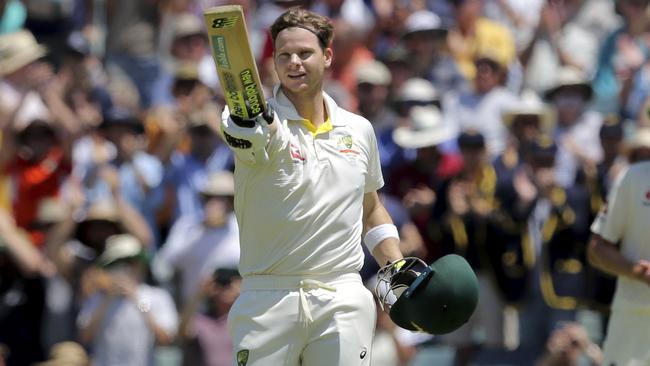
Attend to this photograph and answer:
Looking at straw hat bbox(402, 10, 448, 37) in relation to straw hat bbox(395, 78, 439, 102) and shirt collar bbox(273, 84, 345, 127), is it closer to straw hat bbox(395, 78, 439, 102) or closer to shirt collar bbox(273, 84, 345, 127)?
straw hat bbox(395, 78, 439, 102)

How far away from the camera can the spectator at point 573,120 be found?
12.2 meters

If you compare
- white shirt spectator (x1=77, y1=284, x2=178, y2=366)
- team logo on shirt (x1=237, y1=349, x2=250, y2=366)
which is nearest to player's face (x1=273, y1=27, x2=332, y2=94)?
team logo on shirt (x1=237, y1=349, x2=250, y2=366)

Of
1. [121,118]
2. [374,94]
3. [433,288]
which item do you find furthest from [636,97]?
[433,288]

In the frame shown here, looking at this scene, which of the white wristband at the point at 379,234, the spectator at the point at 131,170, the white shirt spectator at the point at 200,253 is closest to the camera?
the white wristband at the point at 379,234

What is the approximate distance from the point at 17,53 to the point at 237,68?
6.45 meters

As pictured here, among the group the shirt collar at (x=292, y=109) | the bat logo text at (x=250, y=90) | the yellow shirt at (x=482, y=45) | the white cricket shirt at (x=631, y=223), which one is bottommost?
the yellow shirt at (x=482, y=45)

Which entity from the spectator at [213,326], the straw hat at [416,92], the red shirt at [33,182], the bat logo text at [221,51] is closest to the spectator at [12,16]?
the red shirt at [33,182]

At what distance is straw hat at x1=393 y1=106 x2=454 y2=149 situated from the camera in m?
12.0

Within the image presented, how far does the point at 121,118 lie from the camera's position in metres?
12.1

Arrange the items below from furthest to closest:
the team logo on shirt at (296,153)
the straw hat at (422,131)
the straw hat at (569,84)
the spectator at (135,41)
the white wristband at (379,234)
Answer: the spectator at (135,41) < the straw hat at (569,84) < the straw hat at (422,131) < the white wristband at (379,234) < the team logo on shirt at (296,153)

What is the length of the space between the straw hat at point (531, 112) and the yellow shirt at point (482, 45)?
3.98 feet

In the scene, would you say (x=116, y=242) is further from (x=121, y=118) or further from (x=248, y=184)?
(x=248, y=184)

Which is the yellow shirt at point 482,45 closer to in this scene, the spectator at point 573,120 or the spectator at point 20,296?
the spectator at point 573,120

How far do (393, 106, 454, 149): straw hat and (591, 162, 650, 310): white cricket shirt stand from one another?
11.4 ft
